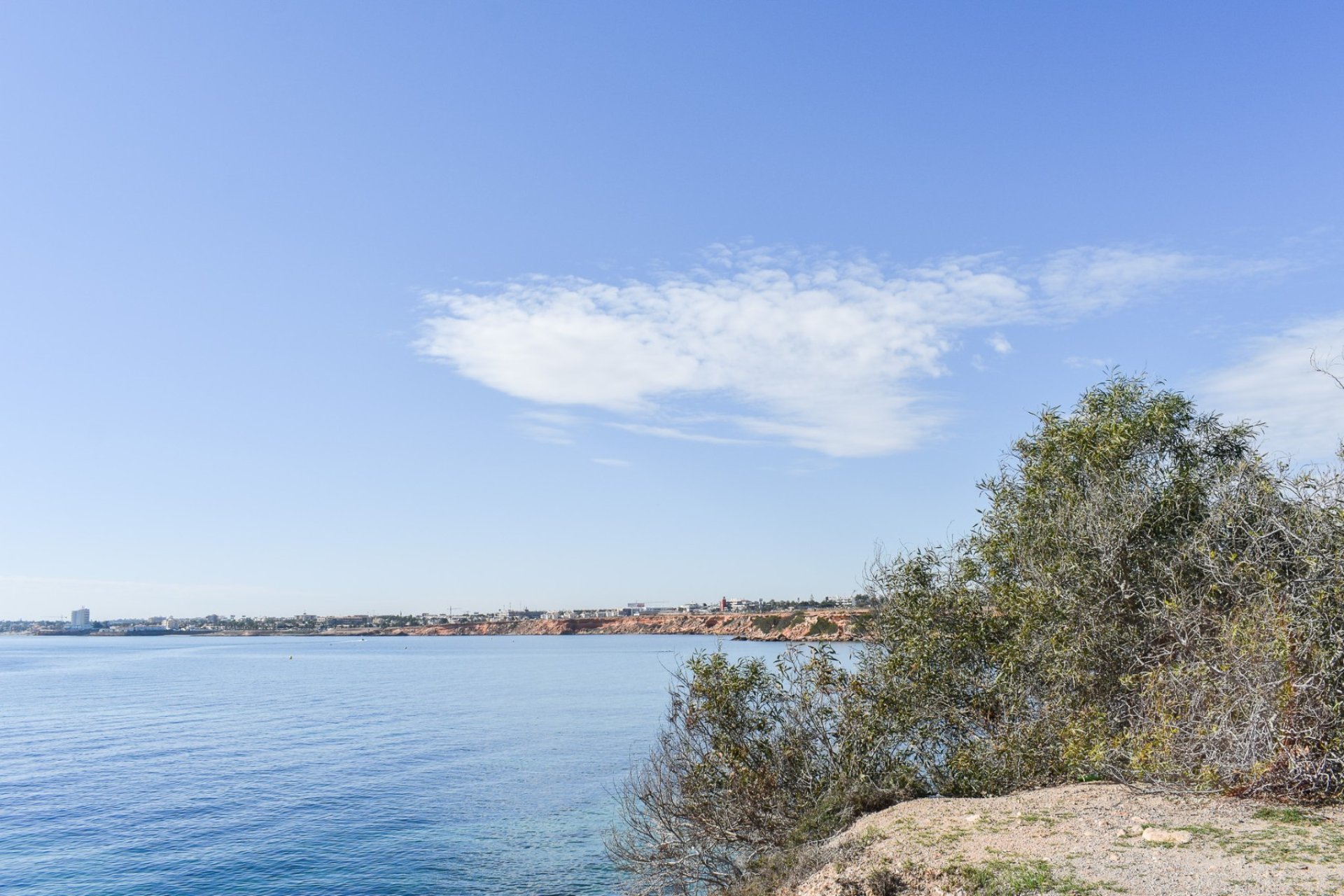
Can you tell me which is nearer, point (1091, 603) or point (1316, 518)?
point (1316, 518)

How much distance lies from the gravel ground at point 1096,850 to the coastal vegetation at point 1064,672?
995 millimetres

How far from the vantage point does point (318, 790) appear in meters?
42.9

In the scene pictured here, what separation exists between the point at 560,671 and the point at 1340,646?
115 meters

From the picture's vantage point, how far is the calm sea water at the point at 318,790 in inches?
1163

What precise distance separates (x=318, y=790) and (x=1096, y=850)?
3842cm

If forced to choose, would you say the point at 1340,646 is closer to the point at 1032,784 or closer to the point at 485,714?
the point at 1032,784

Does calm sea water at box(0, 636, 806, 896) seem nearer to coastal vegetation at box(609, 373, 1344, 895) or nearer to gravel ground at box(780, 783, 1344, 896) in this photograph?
coastal vegetation at box(609, 373, 1344, 895)

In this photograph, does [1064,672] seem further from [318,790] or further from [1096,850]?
[318,790]

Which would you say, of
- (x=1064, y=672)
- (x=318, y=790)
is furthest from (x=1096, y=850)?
(x=318, y=790)

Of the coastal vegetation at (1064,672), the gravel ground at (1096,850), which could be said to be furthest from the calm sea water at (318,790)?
the gravel ground at (1096,850)

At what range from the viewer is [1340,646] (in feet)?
51.9

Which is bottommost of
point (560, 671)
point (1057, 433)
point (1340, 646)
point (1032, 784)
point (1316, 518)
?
point (560, 671)

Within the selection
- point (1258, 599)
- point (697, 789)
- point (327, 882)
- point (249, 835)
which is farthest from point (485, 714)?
point (1258, 599)

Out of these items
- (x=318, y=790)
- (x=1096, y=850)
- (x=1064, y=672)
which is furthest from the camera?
(x=318, y=790)
